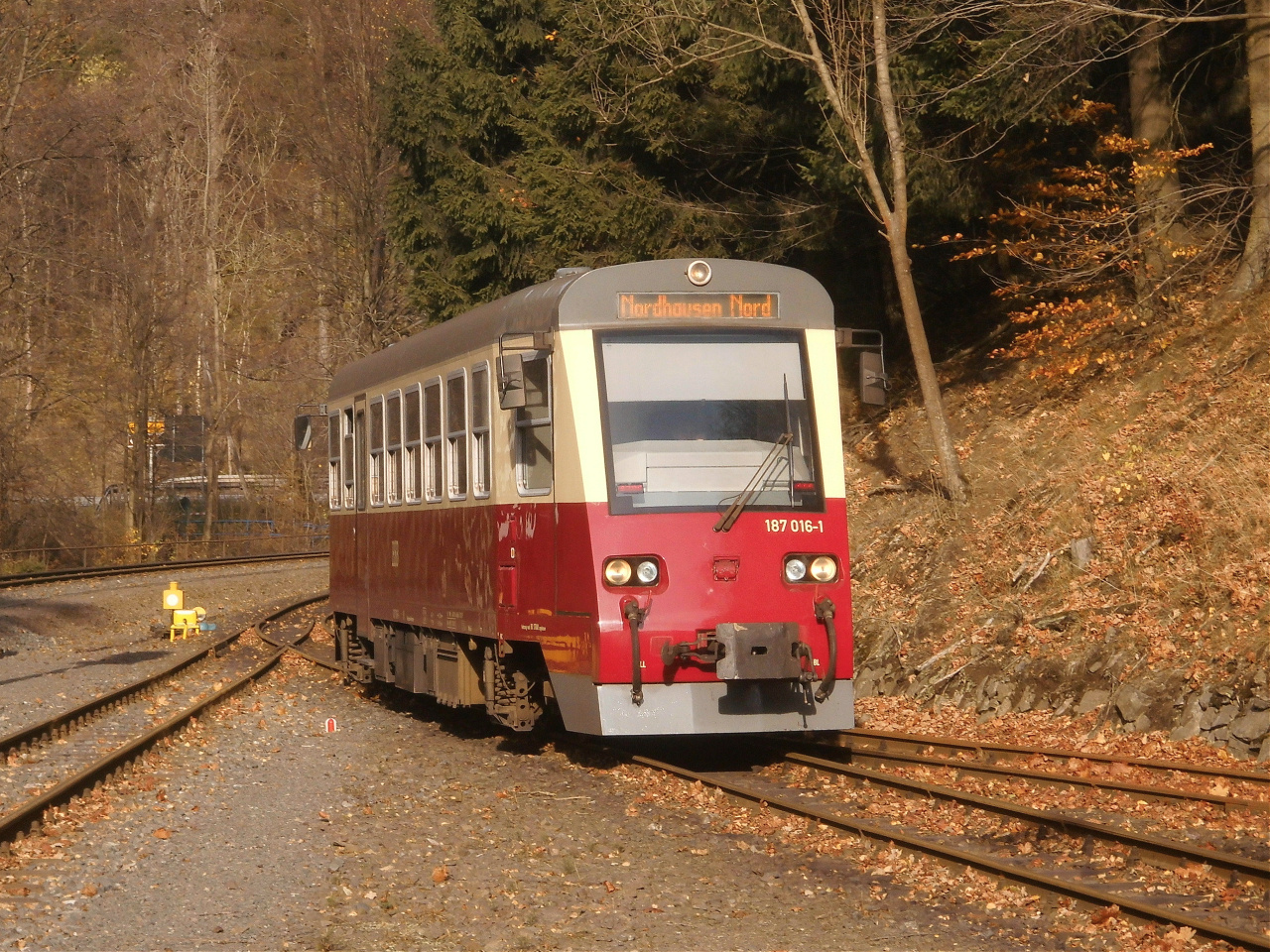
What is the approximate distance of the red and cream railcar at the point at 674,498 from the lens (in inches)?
422

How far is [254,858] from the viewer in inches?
359

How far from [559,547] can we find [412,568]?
4026 mm

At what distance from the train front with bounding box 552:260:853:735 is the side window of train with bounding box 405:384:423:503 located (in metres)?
3.79

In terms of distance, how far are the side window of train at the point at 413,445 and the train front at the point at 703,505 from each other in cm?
379

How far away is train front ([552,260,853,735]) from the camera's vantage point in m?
10.7

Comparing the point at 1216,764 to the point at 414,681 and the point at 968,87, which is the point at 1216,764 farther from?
the point at 968,87

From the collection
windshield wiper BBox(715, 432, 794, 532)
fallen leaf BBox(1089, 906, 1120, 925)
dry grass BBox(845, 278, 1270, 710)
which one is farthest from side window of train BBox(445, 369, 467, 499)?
fallen leaf BBox(1089, 906, 1120, 925)

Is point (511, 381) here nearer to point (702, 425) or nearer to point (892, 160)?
point (702, 425)

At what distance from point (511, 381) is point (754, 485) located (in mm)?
1877

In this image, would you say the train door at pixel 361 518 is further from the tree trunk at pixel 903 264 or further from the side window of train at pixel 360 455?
the tree trunk at pixel 903 264

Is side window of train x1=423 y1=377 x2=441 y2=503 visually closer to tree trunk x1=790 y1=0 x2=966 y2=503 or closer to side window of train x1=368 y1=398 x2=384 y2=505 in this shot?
side window of train x1=368 y1=398 x2=384 y2=505

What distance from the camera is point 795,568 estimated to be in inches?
437

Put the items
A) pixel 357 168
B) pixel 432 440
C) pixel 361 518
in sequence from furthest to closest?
pixel 357 168 → pixel 361 518 → pixel 432 440

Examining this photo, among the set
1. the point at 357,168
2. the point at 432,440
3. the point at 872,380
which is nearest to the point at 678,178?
the point at 432,440
